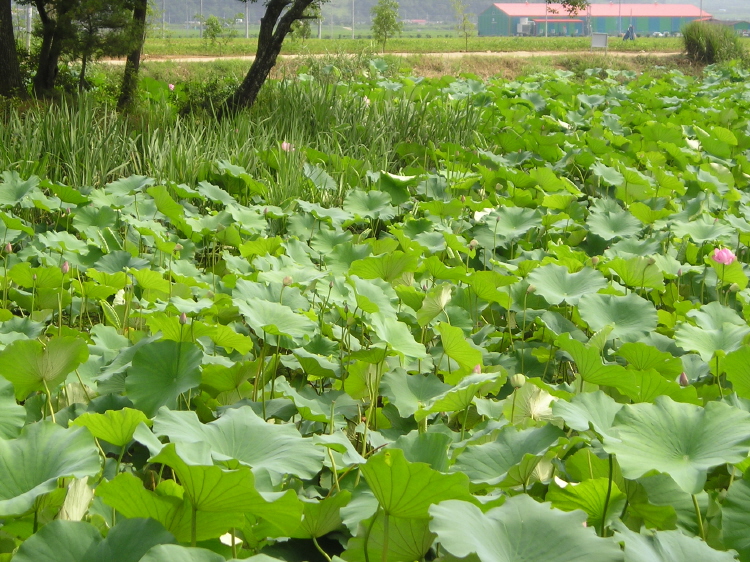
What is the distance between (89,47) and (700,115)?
497 centimetres

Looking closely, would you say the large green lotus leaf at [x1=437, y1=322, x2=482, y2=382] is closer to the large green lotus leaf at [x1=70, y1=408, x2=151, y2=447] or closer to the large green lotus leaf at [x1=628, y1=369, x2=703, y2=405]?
the large green lotus leaf at [x1=628, y1=369, x2=703, y2=405]

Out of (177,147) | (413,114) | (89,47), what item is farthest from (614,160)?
(89,47)

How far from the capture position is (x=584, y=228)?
10.5 ft

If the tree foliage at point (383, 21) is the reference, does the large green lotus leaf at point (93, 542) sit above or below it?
below

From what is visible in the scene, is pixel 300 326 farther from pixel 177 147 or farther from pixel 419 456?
pixel 177 147

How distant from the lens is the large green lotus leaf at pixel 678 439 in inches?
45.8

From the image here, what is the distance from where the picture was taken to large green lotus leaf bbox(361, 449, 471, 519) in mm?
1006

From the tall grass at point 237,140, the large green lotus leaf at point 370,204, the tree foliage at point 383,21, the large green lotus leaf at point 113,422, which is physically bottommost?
the large green lotus leaf at point 113,422

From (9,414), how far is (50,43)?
19.3ft

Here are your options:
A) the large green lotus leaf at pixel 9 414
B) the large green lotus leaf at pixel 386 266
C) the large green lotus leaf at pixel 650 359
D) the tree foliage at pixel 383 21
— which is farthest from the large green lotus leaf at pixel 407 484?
the tree foliage at pixel 383 21

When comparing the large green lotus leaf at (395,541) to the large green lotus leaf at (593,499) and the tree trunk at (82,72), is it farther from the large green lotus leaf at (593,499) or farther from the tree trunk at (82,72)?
the tree trunk at (82,72)

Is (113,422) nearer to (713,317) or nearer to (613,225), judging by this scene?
(713,317)

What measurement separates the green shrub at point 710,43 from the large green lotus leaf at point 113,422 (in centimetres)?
1759

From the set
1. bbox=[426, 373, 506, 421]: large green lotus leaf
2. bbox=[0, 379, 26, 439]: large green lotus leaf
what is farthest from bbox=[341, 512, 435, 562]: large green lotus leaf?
bbox=[0, 379, 26, 439]: large green lotus leaf
